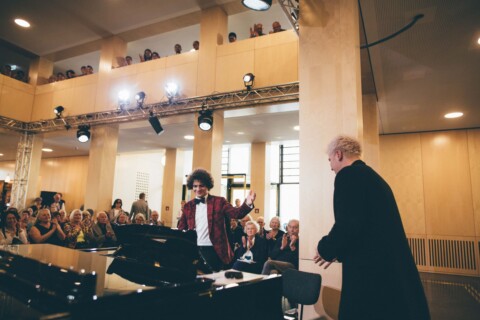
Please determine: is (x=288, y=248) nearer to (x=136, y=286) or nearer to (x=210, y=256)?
(x=210, y=256)

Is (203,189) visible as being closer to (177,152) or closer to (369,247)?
(369,247)

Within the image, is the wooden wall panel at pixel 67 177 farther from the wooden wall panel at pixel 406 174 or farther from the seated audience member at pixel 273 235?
the wooden wall panel at pixel 406 174

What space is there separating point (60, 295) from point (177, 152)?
37.3ft

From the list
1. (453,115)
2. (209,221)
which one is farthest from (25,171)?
(453,115)

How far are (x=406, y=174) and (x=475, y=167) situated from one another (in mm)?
1553

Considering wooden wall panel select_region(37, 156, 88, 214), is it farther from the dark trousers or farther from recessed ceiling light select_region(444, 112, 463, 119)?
recessed ceiling light select_region(444, 112, 463, 119)

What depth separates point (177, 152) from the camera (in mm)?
12508

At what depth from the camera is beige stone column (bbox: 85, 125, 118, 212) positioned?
8172 millimetres

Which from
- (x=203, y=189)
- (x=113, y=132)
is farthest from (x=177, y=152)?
(x=203, y=189)

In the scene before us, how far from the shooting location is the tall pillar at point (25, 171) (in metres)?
9.26

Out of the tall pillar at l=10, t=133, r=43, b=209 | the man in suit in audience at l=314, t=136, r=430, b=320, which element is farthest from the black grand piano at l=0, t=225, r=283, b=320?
the tall pillar at l=10, t=133, r=43, b=209

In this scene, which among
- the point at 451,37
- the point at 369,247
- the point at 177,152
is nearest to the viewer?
the point at 369,247

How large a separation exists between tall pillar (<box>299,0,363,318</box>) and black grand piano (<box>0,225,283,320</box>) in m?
1.32

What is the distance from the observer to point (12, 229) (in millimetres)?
4648
